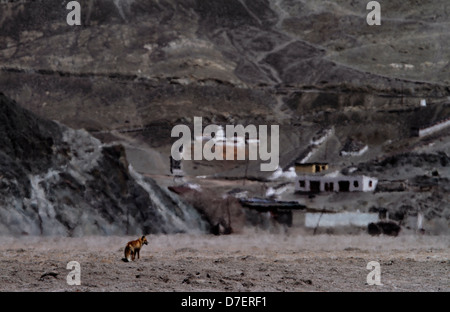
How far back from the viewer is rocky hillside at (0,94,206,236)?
81.0 ft

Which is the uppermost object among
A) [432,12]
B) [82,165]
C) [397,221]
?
[432,12]

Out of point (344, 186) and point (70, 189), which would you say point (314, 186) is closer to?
point (344, 186)

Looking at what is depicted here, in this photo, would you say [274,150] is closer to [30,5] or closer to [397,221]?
[397,221]

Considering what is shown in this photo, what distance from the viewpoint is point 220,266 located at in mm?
15781

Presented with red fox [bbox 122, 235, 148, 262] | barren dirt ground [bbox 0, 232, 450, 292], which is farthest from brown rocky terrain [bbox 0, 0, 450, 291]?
red fox [bbox 122, 235, 148, 262]

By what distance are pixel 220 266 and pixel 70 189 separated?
11.6 meters

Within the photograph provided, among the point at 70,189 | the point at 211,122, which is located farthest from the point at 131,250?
the point at 211,122

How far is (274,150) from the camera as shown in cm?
6919

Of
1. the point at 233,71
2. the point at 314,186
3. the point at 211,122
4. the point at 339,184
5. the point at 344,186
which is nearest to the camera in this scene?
the point at 344,186

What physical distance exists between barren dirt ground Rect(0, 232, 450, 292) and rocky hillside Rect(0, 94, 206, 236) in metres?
2.98

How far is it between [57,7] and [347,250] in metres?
96.6

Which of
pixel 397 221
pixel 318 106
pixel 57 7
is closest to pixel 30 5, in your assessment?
pixel 57 7

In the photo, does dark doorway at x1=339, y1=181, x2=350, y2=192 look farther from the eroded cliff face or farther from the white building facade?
the eroded cliff face
